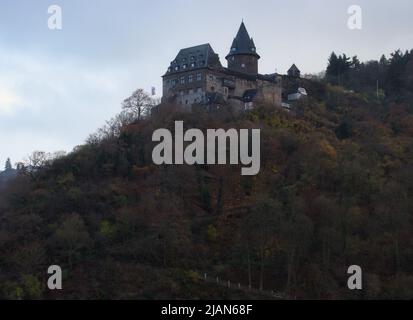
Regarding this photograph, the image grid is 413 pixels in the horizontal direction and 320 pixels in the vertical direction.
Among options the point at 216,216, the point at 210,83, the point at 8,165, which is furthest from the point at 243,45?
the point at 8,165

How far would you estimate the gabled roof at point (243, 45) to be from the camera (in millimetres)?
71312

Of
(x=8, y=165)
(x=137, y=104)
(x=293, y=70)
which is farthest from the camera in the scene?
(x=8, y=165)

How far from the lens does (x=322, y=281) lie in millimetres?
38281

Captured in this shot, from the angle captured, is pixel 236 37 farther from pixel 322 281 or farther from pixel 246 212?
pixel 322 281

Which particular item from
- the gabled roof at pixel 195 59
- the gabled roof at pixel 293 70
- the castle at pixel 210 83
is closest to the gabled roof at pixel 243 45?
the castle at pixel 210 83

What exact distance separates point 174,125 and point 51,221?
14046mm

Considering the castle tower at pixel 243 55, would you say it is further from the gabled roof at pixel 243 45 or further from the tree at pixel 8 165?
the tree at pixel 8 165

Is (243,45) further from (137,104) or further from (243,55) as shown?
(137,104)

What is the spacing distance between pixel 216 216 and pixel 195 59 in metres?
23.1

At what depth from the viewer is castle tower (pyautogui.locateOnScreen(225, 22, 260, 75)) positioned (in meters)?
71.0

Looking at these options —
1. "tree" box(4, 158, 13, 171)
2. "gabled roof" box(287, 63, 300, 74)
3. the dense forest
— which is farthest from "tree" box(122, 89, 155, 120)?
"tree" box(4, 158, 13, 171)

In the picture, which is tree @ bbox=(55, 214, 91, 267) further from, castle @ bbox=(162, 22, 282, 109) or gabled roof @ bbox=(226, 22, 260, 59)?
gabled roof @ bbox=(226, 22, 260, 59)

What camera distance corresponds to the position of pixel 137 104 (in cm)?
6228

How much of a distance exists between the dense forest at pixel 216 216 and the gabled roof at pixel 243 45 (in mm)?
12036
